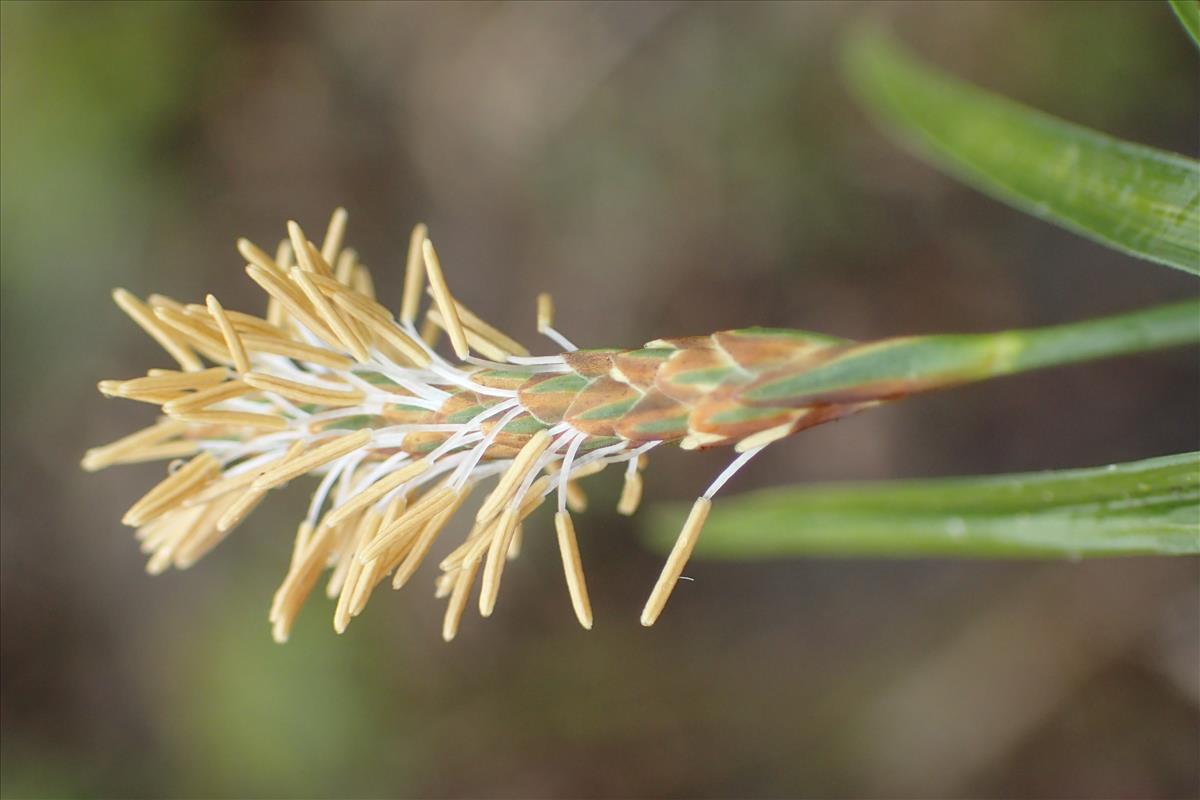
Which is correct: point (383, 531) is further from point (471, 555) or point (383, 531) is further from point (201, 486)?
point (201, 486)

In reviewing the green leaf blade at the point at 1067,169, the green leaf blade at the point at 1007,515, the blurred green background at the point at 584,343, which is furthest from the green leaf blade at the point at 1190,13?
the blurred green background at the point at 584,343

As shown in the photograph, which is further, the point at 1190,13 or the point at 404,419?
the point at 404,419

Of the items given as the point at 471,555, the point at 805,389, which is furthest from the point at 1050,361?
the point at 471,555

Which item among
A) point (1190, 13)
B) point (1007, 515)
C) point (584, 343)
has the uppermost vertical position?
point (1190, 13)

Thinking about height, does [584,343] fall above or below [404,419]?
below

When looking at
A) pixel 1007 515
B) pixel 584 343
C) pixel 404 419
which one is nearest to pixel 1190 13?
pixel 1007 515

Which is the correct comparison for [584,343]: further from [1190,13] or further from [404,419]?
[1190,13]

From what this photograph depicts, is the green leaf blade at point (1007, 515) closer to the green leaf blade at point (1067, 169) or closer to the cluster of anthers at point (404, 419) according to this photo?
the green leaf blade at point (1067, 169)
